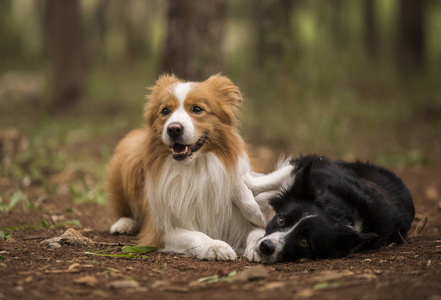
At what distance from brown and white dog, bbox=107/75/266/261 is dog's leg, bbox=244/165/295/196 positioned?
0.11 m

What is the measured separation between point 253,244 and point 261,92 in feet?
17.3

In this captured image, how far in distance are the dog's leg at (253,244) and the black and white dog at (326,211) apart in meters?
0.07

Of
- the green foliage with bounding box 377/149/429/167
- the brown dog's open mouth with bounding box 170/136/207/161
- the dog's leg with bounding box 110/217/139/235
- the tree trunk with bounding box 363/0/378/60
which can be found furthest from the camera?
the tree trunk with bounding box 363/0/378/60

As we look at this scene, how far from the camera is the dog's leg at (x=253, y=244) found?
3768 mm

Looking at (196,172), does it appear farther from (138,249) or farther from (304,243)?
(304,243)

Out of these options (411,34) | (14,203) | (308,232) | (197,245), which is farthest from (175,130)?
(411,34)

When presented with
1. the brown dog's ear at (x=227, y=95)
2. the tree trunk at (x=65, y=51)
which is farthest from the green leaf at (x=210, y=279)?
the tree trunk at (x=65, y=51)

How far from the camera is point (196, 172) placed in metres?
4.19

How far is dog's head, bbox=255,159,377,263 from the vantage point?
3.68 metres

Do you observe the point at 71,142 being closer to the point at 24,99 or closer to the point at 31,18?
the point at 24,99

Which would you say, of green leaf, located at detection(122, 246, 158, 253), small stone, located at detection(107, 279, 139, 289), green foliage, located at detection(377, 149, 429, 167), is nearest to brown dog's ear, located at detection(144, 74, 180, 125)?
green leaf, located at detection(122, 246, 158, 253)

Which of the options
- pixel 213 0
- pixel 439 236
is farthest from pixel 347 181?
pixel 213 0

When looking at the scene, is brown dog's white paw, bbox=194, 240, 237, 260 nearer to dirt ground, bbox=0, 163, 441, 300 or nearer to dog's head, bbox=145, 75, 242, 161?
dirt ground, bbox=0, 163, 441, 300

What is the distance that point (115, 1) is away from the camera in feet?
85.6
